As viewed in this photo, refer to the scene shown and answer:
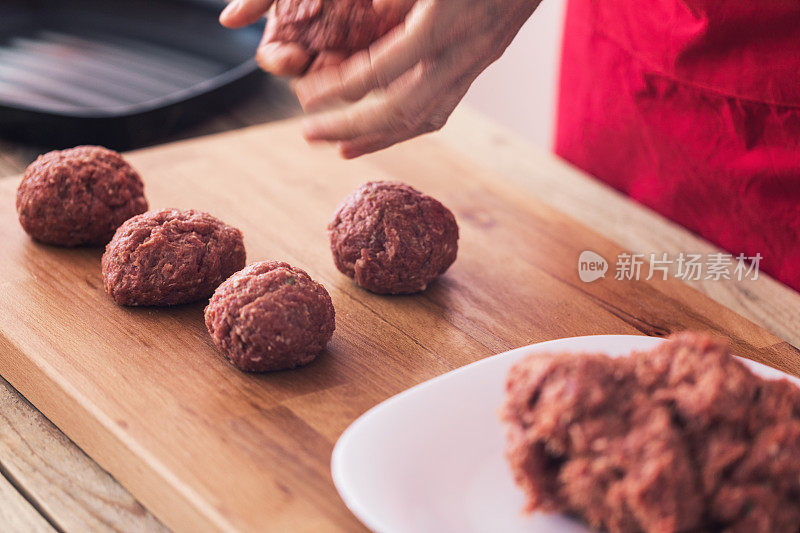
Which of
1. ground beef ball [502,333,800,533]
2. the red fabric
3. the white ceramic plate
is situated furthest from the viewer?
the red fabric

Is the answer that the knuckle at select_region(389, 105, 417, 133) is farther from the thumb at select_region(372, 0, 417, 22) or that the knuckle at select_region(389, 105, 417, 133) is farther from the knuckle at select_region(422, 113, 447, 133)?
the thumb at select_region(372, 0, 417, 22)

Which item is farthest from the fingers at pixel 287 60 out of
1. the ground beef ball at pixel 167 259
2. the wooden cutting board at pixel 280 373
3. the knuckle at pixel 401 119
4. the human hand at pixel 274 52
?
the wooden cutting board at pixel 280 373

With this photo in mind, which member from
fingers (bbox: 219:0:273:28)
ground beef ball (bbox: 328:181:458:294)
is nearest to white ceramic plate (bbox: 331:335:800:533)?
ground beef ball (bbox: 328:181:458:294)

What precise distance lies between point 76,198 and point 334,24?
0.79m

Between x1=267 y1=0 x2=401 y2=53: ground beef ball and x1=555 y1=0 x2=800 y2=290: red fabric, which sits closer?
x1=267 y1=0 x2=401 y2=53: ground beef ball

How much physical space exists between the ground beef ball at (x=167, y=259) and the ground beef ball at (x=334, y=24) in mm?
486

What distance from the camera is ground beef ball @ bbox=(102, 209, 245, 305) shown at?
1969 millimetres

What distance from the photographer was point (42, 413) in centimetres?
181

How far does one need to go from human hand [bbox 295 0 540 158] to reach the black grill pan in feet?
3.67

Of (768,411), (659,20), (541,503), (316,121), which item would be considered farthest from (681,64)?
(541,503)

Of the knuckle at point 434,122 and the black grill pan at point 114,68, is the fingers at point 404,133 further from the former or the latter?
the black grill pan at point 114,68

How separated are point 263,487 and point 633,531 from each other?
0.61m

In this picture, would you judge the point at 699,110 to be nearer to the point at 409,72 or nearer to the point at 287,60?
the point at 409,72

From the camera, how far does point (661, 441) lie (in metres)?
1.25
